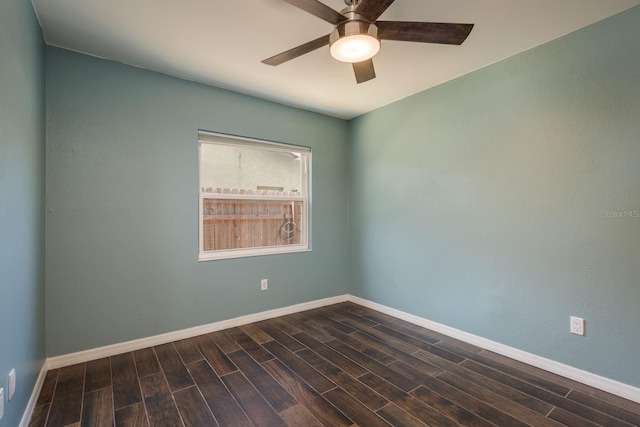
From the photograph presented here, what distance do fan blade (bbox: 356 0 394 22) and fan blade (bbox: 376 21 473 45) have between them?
0.08 m

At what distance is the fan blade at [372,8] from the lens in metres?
1.43

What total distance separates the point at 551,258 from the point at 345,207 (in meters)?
2.30

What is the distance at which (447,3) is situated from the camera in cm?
179

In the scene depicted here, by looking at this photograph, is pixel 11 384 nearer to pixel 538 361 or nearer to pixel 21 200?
pixel 21 200

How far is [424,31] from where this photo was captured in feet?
5.37

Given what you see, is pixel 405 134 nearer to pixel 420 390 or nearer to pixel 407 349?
pixel 407 349

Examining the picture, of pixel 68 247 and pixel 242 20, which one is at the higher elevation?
pixel 242 20

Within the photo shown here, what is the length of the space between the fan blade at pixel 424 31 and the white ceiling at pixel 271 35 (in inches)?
10.0

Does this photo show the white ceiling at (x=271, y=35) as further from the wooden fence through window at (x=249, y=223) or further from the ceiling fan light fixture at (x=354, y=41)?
the wooden fence through window at (x=249, y=223)

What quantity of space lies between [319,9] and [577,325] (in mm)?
2629

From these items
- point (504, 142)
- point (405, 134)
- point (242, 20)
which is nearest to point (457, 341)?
point (504, 142)

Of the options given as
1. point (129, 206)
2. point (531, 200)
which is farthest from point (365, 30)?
point (129, 206)

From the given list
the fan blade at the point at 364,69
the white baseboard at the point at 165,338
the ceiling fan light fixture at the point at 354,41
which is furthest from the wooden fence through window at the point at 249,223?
the ceiling fan light fixture at the point at 354,41

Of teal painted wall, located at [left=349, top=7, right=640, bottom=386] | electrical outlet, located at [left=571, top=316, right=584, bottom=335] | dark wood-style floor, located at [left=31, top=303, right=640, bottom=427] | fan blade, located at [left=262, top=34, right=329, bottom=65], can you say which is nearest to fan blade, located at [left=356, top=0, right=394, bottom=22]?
fan blade, located at [left=262, top=34, right=329, bottom=65]
